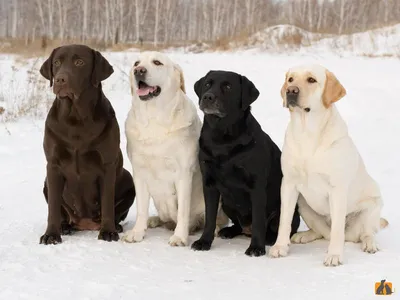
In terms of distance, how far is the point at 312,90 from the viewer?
3.23 m

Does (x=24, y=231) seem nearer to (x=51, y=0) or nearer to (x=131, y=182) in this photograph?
(x=131, y=182)

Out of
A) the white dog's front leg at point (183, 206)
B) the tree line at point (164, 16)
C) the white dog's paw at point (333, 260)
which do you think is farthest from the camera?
the tree line at point (164, 16)

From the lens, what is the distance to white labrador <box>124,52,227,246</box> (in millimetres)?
3604

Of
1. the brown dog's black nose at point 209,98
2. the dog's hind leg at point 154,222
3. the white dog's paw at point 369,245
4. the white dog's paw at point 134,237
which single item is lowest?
the dog's hind leg at point 154,222

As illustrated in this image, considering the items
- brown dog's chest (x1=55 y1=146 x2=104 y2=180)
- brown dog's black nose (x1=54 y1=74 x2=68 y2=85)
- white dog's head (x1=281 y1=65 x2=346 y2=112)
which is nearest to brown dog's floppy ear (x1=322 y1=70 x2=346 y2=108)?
white dog's head (x1=281 y1=65 x2=346 y2=112)

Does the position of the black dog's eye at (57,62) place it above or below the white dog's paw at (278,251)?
above

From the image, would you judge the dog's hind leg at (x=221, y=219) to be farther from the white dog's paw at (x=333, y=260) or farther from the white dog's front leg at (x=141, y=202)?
the white dog's paw at (x=333, y=260)

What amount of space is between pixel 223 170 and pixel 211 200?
0.85 ft

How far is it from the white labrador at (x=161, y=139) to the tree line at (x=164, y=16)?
22991 millimetres

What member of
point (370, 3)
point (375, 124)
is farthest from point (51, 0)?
point (375, 124)

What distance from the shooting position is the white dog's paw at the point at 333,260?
307 centimetres

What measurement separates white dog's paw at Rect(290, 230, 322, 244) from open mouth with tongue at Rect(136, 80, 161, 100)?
1.46 m

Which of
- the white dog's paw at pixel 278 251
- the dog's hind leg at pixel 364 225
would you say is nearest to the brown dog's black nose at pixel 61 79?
the white dog's paw at pixel 278 251

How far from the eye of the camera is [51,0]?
26984 millimetres
